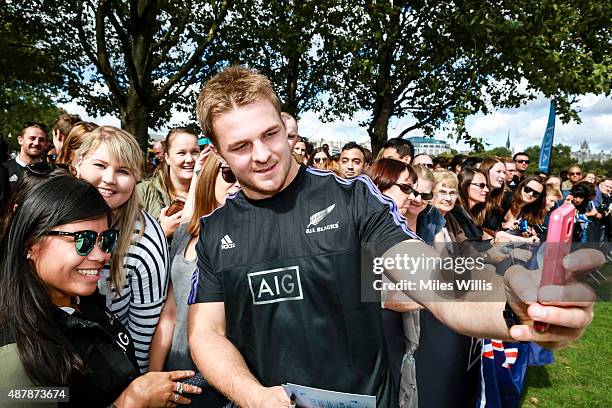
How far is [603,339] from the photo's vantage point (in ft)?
23.3

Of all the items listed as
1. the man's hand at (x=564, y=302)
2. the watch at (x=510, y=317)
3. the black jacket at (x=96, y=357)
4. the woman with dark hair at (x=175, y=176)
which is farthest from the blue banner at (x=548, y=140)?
the black jacket at (x=96, y=357)

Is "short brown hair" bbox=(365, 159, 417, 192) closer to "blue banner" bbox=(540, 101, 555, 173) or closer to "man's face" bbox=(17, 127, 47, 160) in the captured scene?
"man's face" bbox=(17, 127, 47, 160)

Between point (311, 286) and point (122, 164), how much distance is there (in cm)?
157

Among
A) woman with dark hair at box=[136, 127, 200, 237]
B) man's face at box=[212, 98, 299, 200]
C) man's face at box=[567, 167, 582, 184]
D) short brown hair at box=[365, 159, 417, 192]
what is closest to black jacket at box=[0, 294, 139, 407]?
man's face at box=[212, 98, 299, 200]

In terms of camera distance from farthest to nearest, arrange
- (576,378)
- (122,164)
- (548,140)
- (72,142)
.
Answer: (548,140) < (576,378) < (72,142) < (122,164)

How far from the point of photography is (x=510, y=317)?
50.8 inches

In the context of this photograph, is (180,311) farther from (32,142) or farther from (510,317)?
(32,142)

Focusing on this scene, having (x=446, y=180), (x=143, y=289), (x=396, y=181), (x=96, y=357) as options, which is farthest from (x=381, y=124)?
(x=96, y=357)

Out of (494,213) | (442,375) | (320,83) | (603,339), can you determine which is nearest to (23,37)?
(320,83)

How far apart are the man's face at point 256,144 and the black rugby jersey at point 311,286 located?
0.11m

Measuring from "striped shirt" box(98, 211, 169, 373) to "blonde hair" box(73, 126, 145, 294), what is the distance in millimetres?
33

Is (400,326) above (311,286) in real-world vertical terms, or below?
below

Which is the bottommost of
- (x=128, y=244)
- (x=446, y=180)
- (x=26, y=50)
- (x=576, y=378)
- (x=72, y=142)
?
(x=576, y=378)

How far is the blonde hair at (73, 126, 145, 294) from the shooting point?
2410mm
